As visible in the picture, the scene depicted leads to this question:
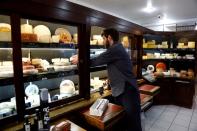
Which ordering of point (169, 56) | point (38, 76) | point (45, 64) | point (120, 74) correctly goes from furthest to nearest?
point (169, 56) < point (120, 74) < point (45, 64) < point (38, 76)

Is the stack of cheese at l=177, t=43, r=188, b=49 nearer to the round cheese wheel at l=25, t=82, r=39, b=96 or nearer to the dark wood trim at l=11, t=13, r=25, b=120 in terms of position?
the round cheese wheel at l=25, t=82, r=39, b=96

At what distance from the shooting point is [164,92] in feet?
14.8

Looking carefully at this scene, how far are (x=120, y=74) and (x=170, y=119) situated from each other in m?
2.26

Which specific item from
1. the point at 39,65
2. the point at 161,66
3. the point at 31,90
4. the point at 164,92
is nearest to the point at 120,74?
the point at 39,65

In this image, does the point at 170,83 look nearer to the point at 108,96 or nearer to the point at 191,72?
the point at 191,72

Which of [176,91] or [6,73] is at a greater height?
[6,73]

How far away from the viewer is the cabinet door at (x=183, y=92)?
4.27m

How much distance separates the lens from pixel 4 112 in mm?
1534

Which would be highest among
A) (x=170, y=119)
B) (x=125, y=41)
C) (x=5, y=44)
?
(x=125, y=41)

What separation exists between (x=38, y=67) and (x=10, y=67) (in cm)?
36

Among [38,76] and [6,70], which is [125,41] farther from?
[6,70]

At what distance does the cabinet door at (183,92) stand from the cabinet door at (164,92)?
136 millimetres

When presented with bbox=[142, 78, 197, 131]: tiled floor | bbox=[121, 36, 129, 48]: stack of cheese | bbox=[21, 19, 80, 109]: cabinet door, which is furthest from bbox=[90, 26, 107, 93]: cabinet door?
bbox=[142, 78, 197, 131]: tiled floor

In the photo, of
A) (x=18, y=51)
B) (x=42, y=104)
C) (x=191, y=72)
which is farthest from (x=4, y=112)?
(x=191, y=72)
